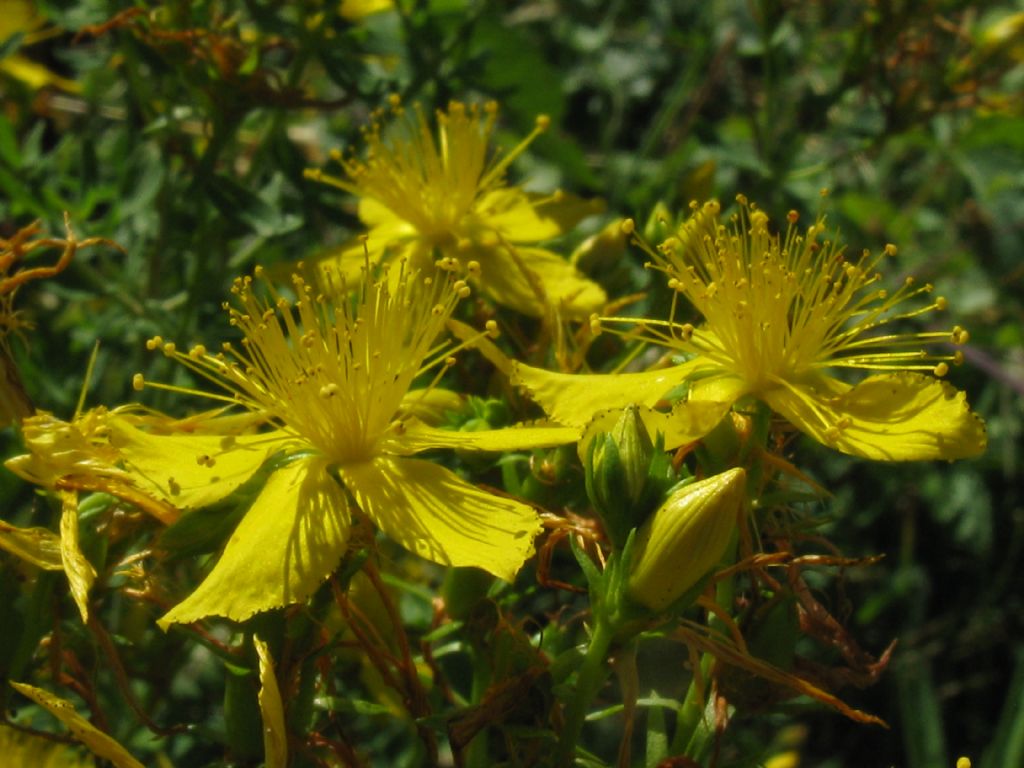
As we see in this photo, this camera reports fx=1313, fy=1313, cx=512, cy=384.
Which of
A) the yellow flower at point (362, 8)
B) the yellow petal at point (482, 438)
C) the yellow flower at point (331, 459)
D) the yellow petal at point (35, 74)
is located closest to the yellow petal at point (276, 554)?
the yellow flower at point (331, 459)

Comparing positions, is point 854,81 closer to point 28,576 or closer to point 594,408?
point 594,408

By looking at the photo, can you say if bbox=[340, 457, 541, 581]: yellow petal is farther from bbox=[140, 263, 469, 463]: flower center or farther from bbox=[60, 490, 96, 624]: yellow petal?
bbox=[60, 490, 96, 624]: yellow petal

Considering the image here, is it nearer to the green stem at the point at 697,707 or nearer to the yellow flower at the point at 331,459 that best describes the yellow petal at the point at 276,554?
the yellow flower at the point at 331,459

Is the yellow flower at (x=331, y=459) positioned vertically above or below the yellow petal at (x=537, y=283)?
below

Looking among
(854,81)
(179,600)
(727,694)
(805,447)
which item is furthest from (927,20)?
(179,600)

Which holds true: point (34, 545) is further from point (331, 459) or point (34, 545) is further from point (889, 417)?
point (889, 417)

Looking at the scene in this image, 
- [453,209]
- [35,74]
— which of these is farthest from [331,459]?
[35,74]
